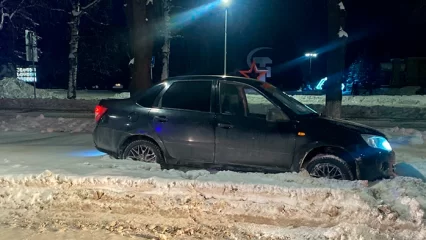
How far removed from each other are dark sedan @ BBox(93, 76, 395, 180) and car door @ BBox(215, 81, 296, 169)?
1 cm

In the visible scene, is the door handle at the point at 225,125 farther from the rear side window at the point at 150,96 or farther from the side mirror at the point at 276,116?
the rear side window at the point at 150,96

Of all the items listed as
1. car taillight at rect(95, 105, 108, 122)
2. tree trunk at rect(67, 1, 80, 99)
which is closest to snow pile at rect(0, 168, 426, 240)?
car taillight at rect(95, 105, 108, 122)

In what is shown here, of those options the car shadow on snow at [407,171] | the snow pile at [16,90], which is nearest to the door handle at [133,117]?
the car shadow on snow at [407,171]

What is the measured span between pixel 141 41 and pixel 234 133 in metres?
7.17

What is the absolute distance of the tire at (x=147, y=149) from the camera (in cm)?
764

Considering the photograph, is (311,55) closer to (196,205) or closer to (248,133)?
(248,133)

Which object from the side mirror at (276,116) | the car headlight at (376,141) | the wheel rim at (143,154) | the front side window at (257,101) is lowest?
the wheel rim at (143,154)

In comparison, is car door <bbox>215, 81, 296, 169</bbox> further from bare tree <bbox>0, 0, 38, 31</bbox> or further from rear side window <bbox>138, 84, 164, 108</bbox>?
bare tree <bbox>0, 0, 38, 31</bbox>

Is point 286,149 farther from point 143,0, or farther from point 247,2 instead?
point 247,2

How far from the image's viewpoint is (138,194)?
631cm

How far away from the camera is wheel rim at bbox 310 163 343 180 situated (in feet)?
22.3

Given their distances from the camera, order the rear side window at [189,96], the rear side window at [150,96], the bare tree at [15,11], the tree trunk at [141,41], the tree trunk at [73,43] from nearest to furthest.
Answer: the rear side window at [189,96]
the rear side window at [150,96]
the tree trunk at [141,41]
the tree trunk at [73,43]
the bare tree at [15,11]

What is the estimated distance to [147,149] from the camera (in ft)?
25.2

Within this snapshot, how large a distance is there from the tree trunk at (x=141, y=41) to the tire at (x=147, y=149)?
5.33 metres
